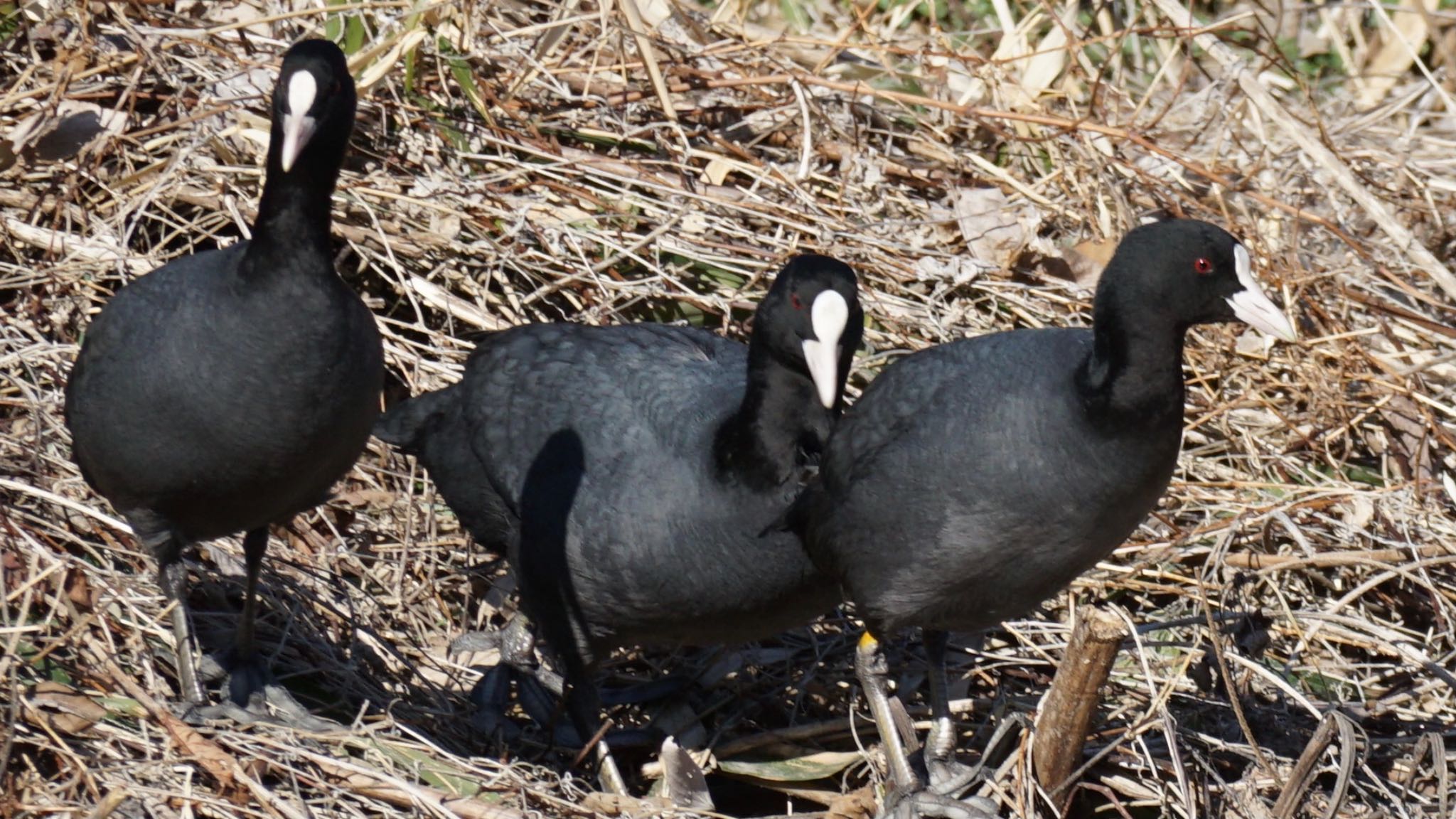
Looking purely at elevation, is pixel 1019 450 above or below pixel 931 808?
above

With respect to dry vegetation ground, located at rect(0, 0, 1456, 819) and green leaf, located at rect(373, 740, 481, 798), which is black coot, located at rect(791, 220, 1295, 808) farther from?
green leaf, located at rect(373, 740, 481, 798)

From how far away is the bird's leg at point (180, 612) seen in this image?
3.08 m

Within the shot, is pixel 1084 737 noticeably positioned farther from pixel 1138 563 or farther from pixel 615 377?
pixel 615 377

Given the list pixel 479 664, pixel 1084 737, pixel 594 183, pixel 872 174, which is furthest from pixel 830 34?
pixel 1084 737

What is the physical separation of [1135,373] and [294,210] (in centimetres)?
144

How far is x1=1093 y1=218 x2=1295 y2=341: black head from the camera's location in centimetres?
270

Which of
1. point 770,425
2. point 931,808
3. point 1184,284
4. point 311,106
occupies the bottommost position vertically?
point 931,808

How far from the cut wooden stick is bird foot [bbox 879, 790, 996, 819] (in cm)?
14

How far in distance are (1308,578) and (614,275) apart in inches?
74.4

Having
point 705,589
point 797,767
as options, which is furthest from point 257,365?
point 797,767

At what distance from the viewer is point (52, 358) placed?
3.82m

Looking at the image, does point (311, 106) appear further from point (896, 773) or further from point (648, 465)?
point (896, 773)

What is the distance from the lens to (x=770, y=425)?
3088 millimetres

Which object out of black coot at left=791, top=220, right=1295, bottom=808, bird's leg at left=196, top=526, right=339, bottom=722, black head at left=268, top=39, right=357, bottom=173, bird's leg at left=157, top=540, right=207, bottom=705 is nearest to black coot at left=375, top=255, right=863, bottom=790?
black coot at left=791, top=220, right=1295, bottom=808
